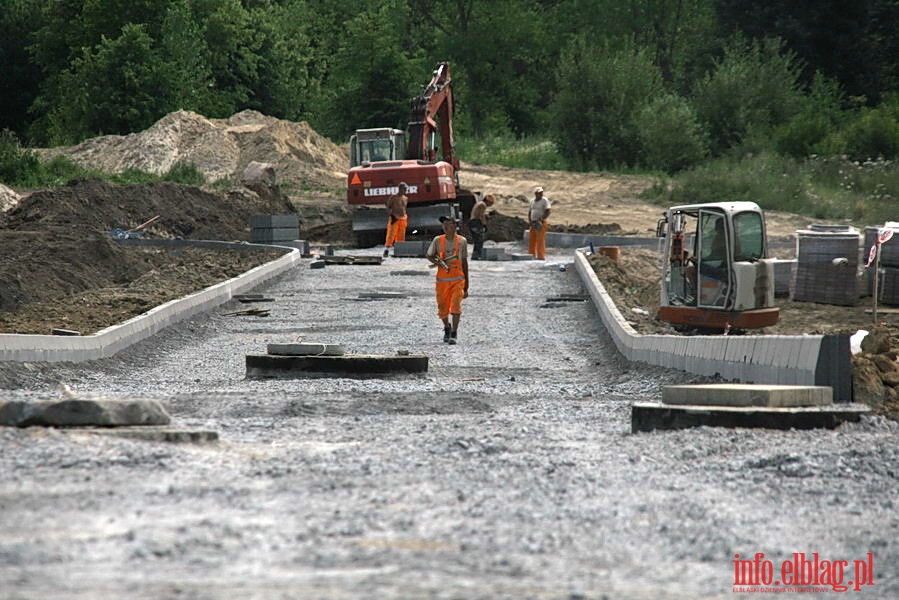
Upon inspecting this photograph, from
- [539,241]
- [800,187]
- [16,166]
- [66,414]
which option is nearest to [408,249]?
[539,241]

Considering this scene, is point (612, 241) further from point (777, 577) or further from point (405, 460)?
point (777, 577)

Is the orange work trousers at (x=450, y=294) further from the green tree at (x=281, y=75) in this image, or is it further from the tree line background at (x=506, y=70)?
the green tree at (x=281, y=75)

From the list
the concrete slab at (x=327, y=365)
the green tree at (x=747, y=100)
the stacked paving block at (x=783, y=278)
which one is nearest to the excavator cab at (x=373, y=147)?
the stacked paving block at (x=783, y=278)

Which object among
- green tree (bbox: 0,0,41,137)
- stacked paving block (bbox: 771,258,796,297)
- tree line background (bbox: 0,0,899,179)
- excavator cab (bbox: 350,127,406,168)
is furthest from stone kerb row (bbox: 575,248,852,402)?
green tree (bbox: 0,0,41,137)

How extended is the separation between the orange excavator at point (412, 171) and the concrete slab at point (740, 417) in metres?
23.2

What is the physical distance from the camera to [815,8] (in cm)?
6206

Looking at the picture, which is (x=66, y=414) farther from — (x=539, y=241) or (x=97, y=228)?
(x=97, y=228)

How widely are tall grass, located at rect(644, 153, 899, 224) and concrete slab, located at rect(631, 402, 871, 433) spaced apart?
32563 mm

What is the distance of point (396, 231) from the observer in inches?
1240

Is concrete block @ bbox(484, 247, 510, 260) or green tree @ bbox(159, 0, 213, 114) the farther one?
green tree @ bbox(159, 0, 213, 114)

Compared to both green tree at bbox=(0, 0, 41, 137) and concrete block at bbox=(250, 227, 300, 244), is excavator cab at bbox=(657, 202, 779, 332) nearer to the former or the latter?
concrete block at bbox=(250, 227, 300, 244)

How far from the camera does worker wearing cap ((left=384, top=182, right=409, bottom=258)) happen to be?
31.0m

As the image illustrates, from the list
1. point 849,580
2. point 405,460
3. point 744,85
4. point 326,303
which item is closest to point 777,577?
point 849,580

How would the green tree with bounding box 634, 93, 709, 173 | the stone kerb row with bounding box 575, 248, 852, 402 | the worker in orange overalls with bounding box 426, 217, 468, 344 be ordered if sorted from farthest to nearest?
the green tree with bounding box 634, 93, 709, 173, the worker in orange overalls with bounding box 426, 217, 468, 344, the stone kerb row with bounding box 575, 248, 852, 402
